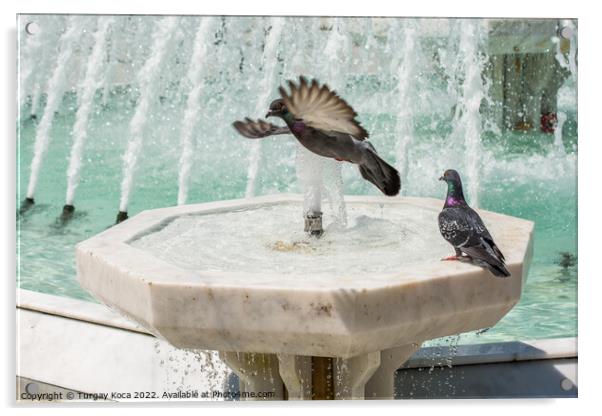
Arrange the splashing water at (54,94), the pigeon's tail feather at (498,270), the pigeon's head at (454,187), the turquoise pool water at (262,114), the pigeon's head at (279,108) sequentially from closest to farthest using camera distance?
the pigeon's tail feather at (498,270)
the pigeon's head at (279,108)
the pigeon's head at (454,187)
the splashing water at (54,94)
the turquoise pool water at (262,114)

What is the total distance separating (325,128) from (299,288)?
0.63m

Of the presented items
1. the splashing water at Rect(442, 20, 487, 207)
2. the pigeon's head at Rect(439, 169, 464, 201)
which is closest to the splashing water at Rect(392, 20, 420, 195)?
the splashing water at Rect(442, 20, 487, 207)

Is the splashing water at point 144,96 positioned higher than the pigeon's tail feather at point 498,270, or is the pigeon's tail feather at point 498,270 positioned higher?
the splashing water at point 144,96

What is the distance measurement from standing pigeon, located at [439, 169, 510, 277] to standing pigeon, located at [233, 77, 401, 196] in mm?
284

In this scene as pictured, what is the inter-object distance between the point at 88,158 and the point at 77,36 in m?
0.95

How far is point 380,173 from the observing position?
9.88 ft

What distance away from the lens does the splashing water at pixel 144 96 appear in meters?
3.49

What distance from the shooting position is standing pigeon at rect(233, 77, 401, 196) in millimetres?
2564

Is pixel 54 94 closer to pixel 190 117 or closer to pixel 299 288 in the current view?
pixel 190 117

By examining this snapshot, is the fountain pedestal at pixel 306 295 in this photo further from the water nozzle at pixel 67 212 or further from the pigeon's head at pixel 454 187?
the water nozzle at pixel 67 212

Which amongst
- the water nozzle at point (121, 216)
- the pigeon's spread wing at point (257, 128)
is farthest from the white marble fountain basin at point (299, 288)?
the water nozzle at point (121, 216)

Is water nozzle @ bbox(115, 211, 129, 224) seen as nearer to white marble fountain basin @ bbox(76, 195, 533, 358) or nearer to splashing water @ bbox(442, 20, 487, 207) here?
white marble fountain basin @ bbox(76, 195, 533, 358)

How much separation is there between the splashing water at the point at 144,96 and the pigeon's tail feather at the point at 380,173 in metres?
0.92

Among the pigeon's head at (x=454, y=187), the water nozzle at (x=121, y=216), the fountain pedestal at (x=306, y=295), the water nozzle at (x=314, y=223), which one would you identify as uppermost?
the pigeon's head at (x=454, y=187)
